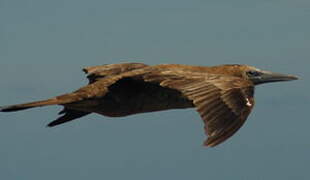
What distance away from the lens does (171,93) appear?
21359 mm

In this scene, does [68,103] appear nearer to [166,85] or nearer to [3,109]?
[3,109]

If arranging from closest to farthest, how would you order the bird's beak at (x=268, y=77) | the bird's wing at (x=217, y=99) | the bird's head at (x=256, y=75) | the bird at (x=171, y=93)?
1. the bird's wing at (x=217, y=99)
2. the bird at (x=171, y=93)
3. the bird's head at (x=256, y=75)
4. the bird's beak at (x=268, y=77)

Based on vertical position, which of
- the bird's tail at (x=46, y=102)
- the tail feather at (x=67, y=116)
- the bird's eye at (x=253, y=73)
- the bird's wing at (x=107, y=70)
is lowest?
the tail feather at (x=67, y=116)

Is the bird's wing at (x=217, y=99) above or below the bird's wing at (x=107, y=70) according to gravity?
below

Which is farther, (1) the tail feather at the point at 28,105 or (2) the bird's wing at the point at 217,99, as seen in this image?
(1) the tail feather at the point at 28,105

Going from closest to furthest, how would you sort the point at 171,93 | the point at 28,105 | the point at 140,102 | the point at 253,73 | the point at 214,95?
the point at 214,95, the point at 28,105, the point at 171,93, the point at 140,102, the point at 253,73

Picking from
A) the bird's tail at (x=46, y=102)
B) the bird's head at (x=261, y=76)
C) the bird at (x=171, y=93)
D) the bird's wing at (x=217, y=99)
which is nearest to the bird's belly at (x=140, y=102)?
the bird at (x=171, y=93)

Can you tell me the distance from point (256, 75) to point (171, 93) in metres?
3.27

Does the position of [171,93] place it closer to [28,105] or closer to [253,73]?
[253,73]

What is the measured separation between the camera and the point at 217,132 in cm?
1712

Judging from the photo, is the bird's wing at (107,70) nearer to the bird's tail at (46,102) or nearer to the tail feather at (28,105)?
the bird's tail at (46,102)

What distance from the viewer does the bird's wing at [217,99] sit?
1731 cm

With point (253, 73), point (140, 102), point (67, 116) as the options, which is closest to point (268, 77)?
point (253, 73)

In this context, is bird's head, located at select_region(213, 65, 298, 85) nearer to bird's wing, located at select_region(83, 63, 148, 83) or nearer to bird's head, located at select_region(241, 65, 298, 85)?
bird's head, located at select_region(241, 65, 298, 85)
